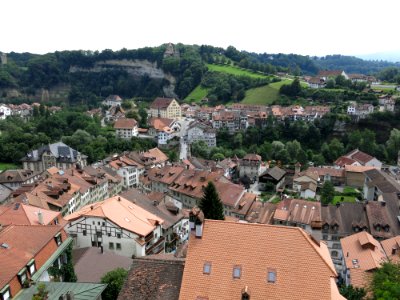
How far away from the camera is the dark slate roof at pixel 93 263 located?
93.4 feet

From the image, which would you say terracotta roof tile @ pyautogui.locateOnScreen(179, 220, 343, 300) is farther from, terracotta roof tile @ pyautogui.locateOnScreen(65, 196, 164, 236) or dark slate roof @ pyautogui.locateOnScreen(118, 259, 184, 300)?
terracotta roof tile @ pyautogui.locateOnScreen(65, 196, 164, 236)

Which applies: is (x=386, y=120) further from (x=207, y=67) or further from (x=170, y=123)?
(x=207, y=67)

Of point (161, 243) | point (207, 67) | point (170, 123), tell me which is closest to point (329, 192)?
point (161, 243)

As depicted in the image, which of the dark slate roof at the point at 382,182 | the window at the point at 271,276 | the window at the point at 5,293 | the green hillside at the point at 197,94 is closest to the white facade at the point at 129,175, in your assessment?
the dark slate roof at the point at 382,182

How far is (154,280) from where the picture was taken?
21.1 metres

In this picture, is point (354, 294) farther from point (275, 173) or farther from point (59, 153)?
point (59, 153)

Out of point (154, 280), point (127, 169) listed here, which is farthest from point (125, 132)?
point (154, 280)

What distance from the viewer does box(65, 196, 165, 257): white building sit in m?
35.0

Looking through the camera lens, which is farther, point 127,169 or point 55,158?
point 55,158

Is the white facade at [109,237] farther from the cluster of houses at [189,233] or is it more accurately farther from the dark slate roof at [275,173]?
the dark slate roof at [275,173]

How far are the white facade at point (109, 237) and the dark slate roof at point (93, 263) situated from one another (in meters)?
3.10

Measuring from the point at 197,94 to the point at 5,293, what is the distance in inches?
6576

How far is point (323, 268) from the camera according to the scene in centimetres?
2020

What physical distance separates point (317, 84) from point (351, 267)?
129 m
